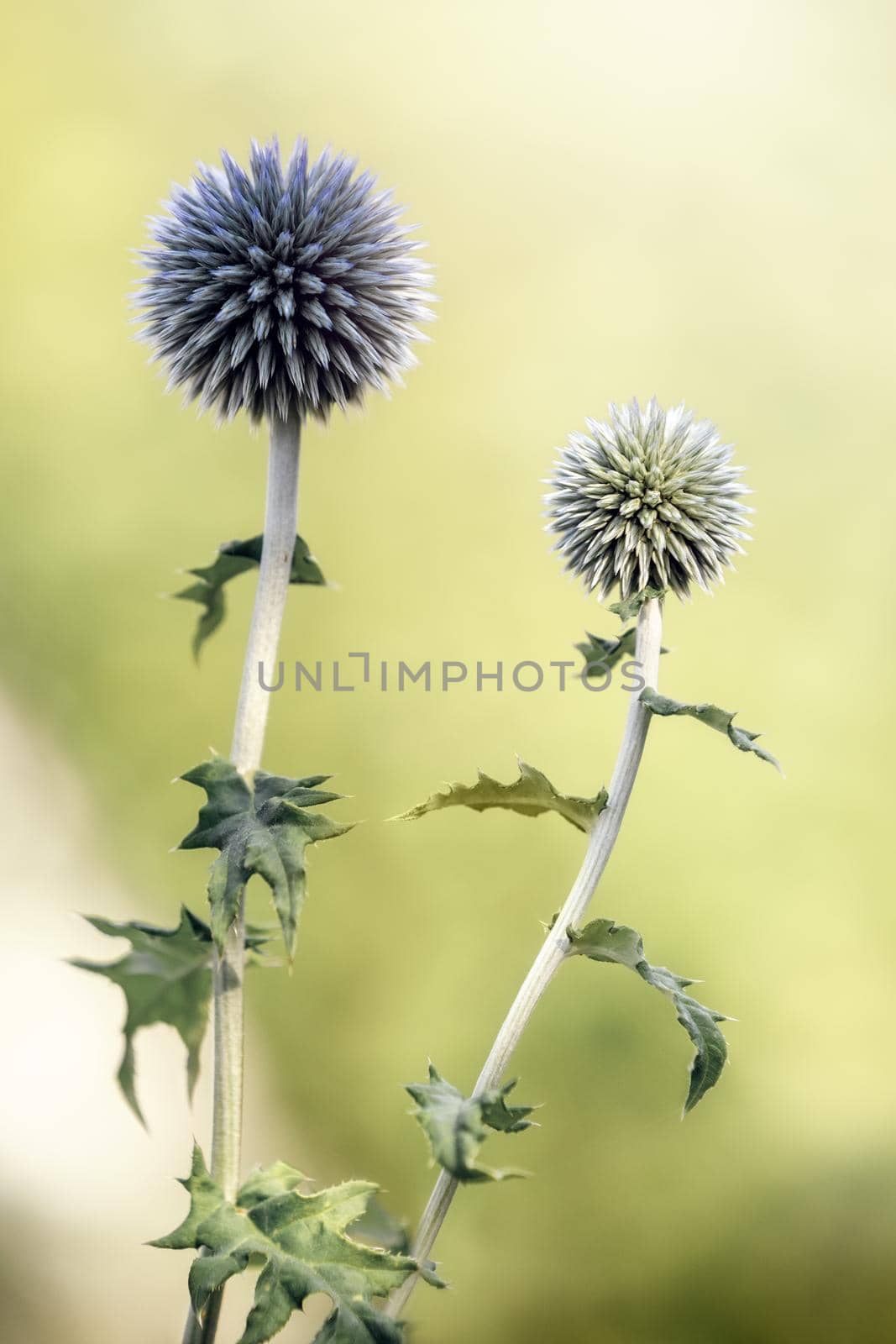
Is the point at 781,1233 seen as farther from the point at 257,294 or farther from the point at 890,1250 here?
the point at 257,294

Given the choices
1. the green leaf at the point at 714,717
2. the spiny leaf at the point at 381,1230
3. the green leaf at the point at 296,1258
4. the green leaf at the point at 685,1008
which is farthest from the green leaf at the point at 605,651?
the spiny leaf at the point at 381,1230

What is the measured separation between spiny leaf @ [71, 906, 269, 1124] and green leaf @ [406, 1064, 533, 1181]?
346mm

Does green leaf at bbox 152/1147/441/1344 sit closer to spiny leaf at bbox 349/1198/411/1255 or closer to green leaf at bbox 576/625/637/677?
spiny leaf at bbox 349/1198/411/1255

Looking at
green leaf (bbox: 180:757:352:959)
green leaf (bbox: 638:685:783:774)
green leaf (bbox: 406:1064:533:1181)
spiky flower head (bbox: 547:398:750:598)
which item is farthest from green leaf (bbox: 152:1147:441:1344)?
spiky flower head (bbox: 547:398:750:598)

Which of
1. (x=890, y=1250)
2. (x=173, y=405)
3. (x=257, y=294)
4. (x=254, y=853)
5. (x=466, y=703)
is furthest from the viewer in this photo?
(x=173, y=405)

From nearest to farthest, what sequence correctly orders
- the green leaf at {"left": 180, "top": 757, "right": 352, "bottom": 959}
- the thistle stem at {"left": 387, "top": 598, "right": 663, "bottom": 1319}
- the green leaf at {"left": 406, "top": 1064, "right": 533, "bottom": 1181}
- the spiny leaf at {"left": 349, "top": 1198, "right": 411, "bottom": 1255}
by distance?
1. the green leaf at {"left": 406, "top": 1064, "right": 533, "bottom": 1181}
2. the green leaf at {"left": 180, "top": 757, "right": 352, "bottom": 959}
3. the thistle stem at {"left": 387, "top": 598, "right": 663, "bottom": 1319}
4. the spiny leaf at {"left": 349, "top": 1198, "right": 411, "bottom": 1255}

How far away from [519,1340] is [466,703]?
1.40 metres

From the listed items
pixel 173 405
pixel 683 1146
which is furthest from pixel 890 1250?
pixel 173 405

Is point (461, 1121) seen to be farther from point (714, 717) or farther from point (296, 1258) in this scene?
point (714, 717)

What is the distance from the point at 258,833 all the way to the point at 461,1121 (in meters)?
0.32

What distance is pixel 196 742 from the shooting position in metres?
2.68

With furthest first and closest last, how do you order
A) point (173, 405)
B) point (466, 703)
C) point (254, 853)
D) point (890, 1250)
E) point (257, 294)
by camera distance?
point (173, 405), point (466, 703), point (890, 1250), point (257, 294), point (254, 853)

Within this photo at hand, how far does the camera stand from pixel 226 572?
1.35 meters

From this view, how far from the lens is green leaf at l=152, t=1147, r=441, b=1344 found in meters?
1.06
